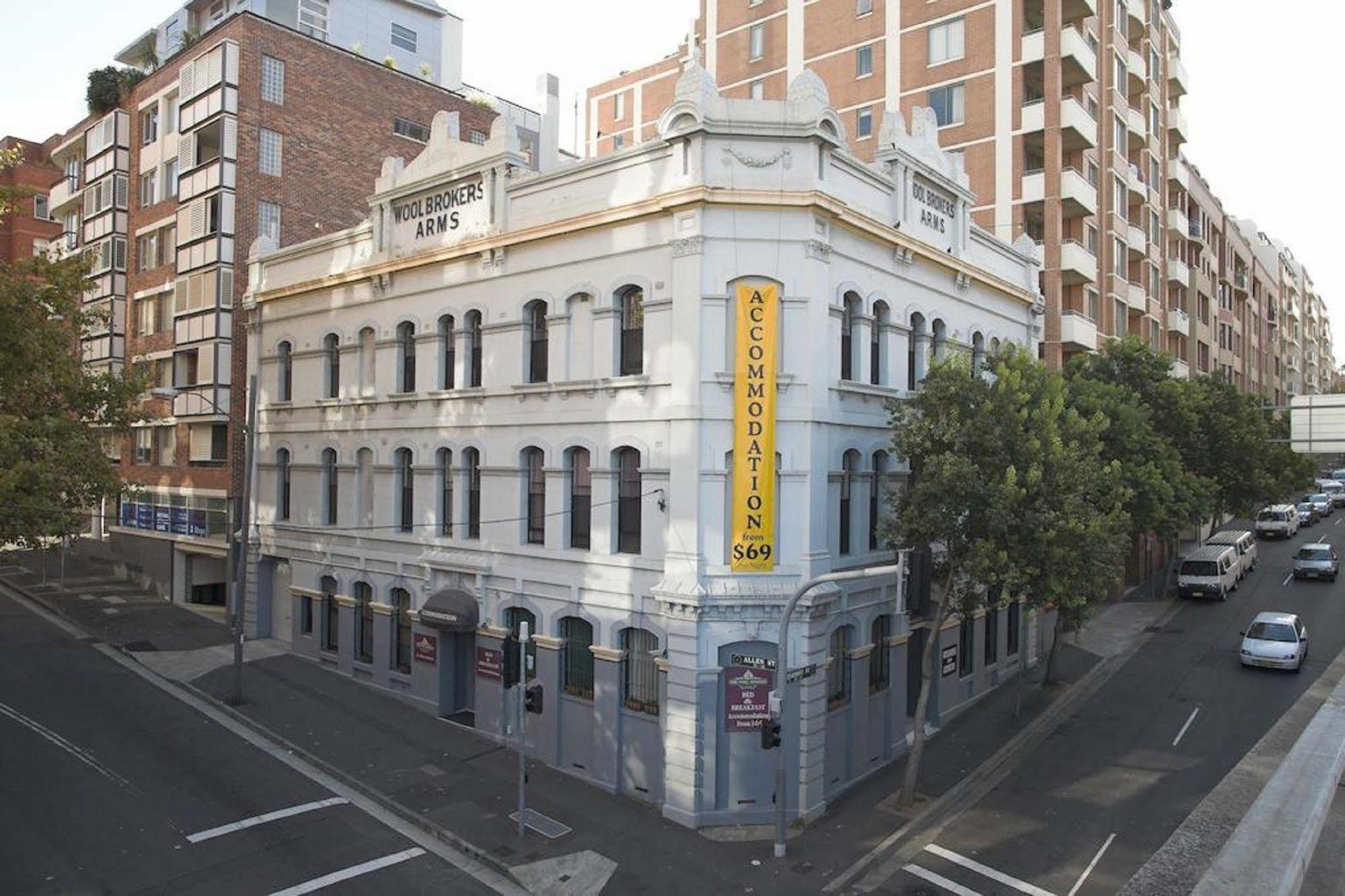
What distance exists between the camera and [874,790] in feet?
69.1

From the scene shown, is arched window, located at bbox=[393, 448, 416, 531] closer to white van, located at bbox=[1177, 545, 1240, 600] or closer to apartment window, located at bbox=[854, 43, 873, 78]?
apartment window, located at bbox=[854, 43, 873, 78]

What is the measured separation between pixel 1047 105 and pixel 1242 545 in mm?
22554

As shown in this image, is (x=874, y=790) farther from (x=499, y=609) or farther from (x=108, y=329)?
(x=108, y=329)

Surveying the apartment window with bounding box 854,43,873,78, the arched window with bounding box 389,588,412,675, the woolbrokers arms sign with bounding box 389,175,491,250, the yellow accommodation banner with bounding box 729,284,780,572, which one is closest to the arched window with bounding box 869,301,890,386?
the yellow accommodation banner with bounding box 729,284,780,572

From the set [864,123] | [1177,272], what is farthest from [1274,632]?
[1177,272]

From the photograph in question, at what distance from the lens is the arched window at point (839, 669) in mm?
20922

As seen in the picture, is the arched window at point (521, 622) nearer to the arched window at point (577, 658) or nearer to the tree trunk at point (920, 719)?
the arched window at point (577, 658)

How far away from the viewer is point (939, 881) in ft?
54.7

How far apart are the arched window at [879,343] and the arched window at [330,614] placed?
1716cm

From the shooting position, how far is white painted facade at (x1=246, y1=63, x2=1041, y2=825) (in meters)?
19.5

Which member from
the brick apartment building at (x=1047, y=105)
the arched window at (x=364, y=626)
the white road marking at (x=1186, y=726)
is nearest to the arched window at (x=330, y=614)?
the arched window at (x=364, y=626)

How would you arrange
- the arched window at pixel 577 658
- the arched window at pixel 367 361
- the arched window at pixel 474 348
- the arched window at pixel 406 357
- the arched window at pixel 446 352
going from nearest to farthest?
1. the arched window at pixel 577 658
2. the arched window at pixel 474 348
3. the arched window at pixel 446 352
4. the arched window at pixel 406 357
5. the arched window at pixel 367 361

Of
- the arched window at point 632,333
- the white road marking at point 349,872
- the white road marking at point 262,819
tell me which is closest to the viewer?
the white road marking at point 349,872

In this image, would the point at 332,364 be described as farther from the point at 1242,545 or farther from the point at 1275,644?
the point at 1242,545
